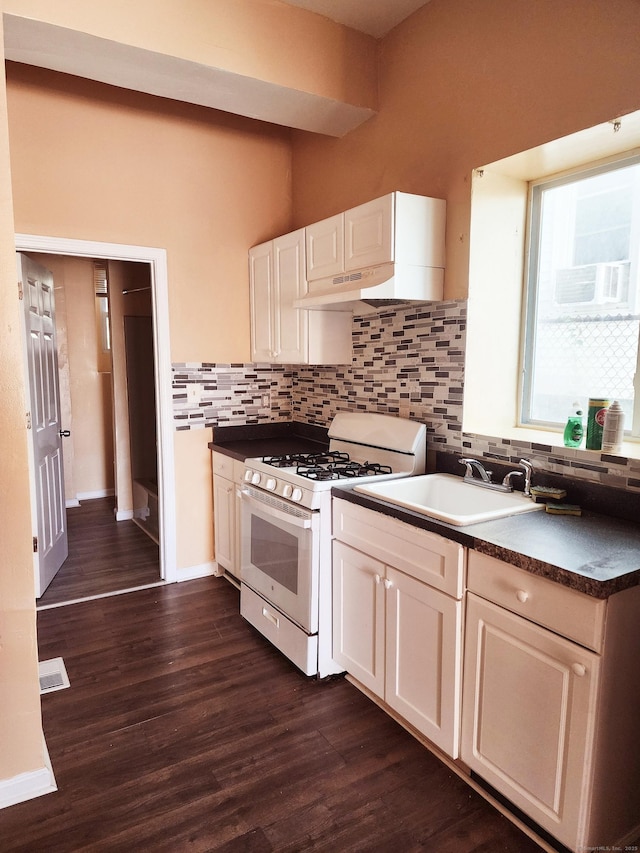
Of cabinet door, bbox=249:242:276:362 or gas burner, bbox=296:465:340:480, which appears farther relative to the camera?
cabinet door, bbox=249:242:276:362

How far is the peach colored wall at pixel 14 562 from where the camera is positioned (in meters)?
1.68

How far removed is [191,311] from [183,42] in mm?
1414

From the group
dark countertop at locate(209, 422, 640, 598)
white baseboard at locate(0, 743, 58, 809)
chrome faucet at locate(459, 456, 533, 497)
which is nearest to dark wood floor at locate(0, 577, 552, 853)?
white baseboard at locate(0, 743, 58, 809)

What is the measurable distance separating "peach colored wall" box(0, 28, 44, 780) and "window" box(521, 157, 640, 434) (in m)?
2.06

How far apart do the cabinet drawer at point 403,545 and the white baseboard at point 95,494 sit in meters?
3.95

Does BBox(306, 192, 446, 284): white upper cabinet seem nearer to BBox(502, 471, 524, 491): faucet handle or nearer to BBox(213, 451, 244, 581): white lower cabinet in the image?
BBox(502, 471, 524, 491): faucet handle

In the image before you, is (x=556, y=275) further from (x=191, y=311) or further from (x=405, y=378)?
(x=191, y=311)

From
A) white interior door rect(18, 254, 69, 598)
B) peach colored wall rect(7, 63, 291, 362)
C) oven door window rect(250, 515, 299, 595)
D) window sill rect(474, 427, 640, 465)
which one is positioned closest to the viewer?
window sill rect(474, 427, 640, 465)

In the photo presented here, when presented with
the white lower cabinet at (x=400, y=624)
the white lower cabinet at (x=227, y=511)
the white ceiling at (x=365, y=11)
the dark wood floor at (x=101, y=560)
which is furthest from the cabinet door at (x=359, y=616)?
the white ceiling at (x=365, y=11)

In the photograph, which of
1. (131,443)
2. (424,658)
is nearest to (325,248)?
(424,658)

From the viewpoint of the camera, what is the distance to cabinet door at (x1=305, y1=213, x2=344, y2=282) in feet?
8.89

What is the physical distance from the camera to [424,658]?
193 centimetres

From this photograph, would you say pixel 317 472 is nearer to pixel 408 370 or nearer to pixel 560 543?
pixel 408 370

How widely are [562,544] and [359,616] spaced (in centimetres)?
94
